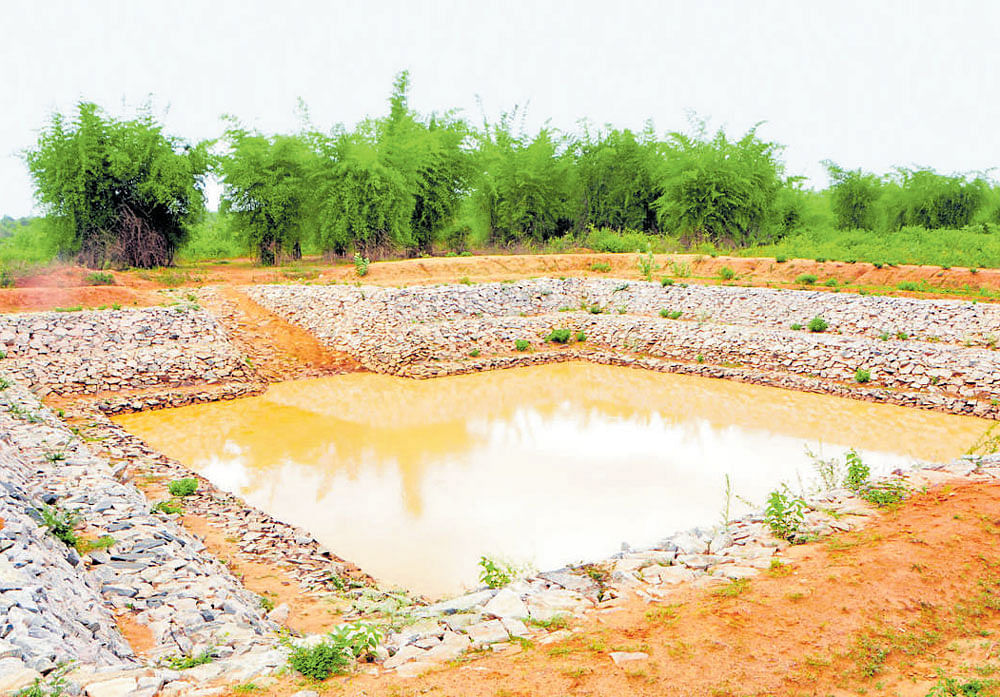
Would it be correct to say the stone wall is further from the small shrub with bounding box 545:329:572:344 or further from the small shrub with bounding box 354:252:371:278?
the small shrub with bounding box 545:329:572:344

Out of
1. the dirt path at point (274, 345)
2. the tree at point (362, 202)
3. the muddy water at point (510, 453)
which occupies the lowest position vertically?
the muddy water at point (510, 453)

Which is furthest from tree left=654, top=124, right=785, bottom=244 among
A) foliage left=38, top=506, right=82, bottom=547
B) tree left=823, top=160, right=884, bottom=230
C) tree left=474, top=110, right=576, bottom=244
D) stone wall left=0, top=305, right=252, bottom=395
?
foliage left=38, top=506, right=82, bottom=547

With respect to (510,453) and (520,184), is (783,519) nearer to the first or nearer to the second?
(510,453)

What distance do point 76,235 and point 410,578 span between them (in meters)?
22.2

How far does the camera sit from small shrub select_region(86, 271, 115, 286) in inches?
766

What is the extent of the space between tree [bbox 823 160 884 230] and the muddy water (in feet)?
96.8

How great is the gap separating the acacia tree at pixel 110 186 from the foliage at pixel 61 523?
19.7m

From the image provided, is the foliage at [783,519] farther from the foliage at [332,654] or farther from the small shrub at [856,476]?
the foliage at [332,654]

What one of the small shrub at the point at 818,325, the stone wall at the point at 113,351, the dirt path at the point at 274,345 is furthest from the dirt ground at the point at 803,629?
the small shrub at the point at 818,325

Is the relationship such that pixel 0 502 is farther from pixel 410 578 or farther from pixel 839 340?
pixel 839 340

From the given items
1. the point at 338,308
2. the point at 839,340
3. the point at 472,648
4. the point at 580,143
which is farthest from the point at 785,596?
the point at 580,143

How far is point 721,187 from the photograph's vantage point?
31.1 m

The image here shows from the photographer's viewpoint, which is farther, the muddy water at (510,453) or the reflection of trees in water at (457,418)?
the reflection of trees in water at (457,418)

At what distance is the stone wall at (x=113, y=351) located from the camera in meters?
14.5
